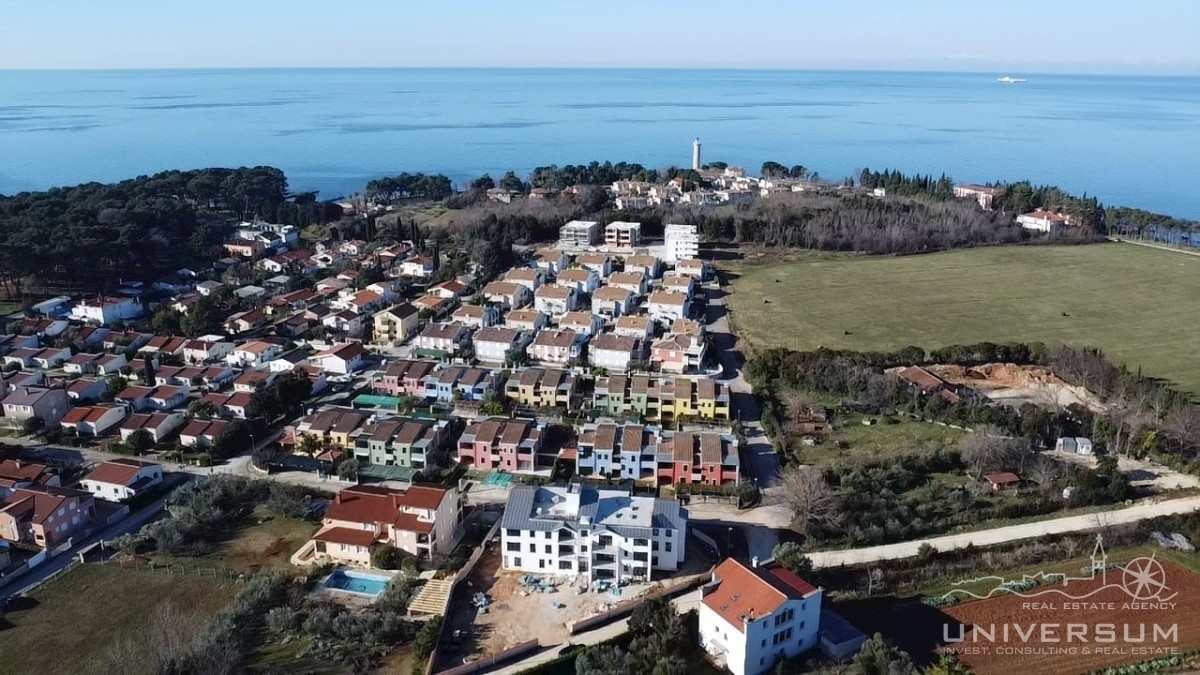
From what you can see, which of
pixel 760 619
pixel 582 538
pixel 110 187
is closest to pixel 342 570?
pixel 582 538

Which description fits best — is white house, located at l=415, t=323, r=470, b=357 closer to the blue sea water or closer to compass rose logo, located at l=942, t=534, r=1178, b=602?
compass rose logo, located at l=942, t=534, r=1178, b=602

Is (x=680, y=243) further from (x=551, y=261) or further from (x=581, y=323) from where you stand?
(x=581, y=323)

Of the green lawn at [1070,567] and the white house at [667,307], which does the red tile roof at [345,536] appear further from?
the white house at [667,307]

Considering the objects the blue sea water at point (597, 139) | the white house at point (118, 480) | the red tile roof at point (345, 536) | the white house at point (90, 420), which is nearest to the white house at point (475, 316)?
the white house at point (90, 420)

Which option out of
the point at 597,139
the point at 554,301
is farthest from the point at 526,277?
the point at 597,139

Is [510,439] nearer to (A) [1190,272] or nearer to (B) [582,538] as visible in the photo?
(B) [582,538]
